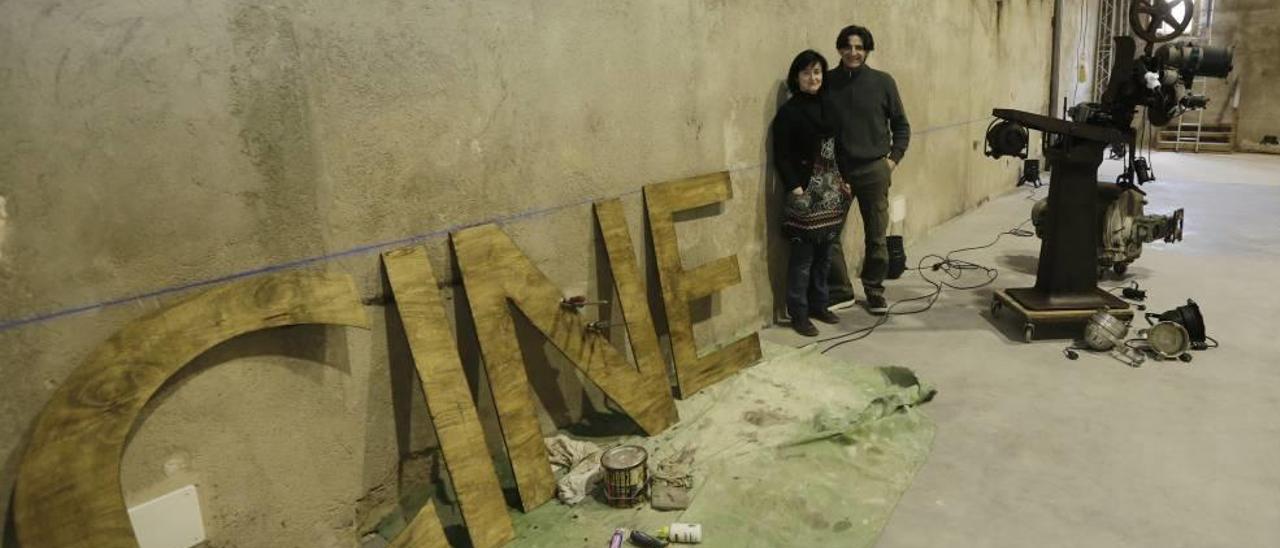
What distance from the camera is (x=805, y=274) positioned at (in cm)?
381

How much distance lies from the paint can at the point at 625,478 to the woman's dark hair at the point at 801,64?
205cm

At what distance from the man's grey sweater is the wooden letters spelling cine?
0.93m

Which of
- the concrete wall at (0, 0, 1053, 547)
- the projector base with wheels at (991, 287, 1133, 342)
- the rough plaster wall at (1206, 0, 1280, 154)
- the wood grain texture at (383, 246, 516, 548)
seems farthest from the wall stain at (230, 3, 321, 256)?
the rough plaster wall at (1206, 0, 1280, 154)

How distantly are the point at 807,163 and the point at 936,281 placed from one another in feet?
5.48

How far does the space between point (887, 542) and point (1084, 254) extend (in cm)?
227

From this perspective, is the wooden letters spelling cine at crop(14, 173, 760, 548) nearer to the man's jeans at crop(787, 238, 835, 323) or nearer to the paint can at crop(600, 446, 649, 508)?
the paint can at crop(600, 446, 649, 508)

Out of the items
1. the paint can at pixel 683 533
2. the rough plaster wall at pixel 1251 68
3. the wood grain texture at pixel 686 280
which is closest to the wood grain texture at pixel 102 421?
the paint can at pixel 683 533

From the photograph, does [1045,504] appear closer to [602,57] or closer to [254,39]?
[602,57]

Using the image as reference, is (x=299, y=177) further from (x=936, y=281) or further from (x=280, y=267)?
(x=936, y=281)

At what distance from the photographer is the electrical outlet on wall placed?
181cm

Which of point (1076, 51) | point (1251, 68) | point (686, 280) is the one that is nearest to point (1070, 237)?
point (686, 280)

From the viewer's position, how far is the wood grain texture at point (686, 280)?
10.2 ft

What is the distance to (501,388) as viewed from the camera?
7.82 feet

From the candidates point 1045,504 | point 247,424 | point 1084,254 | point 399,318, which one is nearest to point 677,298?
point 399,318
